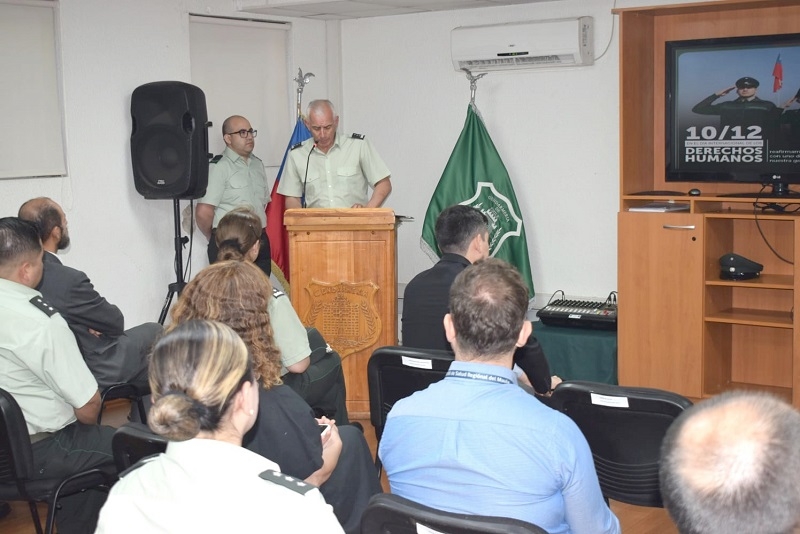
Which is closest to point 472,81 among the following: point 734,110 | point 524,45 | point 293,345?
point 524,45

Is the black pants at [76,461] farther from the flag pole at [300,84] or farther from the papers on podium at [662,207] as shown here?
the flag pole at [300,84]

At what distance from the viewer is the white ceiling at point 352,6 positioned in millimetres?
6078

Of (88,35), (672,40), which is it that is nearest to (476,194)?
(672,40)

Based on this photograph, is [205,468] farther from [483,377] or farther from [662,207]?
[662,207]

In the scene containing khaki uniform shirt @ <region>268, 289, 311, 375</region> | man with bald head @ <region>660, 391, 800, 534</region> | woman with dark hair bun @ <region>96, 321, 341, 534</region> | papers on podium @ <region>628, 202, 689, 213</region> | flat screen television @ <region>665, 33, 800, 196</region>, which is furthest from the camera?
papers on podium @ <region>628, 202, 689, 213</region>

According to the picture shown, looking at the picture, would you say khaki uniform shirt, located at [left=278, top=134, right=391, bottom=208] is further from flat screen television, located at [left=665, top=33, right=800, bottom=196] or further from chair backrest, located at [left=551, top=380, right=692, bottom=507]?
chair backrest, located at [left=551, top=380, right=692, bottom=507]

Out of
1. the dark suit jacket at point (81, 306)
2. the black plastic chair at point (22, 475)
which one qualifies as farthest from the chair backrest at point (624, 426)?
the dark suit jacket at point (81, 306)

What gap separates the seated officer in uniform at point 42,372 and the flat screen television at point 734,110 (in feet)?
11.9

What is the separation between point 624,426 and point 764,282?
2.67 m

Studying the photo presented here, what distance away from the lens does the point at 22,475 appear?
9.80 feet

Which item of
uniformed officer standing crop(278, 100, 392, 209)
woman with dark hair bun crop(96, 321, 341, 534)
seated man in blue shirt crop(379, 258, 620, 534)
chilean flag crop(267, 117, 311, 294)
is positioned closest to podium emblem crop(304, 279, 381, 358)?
uniformed officer standing crop(278, 100, 392, 209)

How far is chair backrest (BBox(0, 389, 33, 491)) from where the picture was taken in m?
2.88

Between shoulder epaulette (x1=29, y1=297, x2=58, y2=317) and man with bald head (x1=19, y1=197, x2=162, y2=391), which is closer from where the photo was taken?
shoulder epaulette (x1=29, y1=297, x2=58, y2=317)

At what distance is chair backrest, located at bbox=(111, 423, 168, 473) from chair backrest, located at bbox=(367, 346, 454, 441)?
33.5 inches
